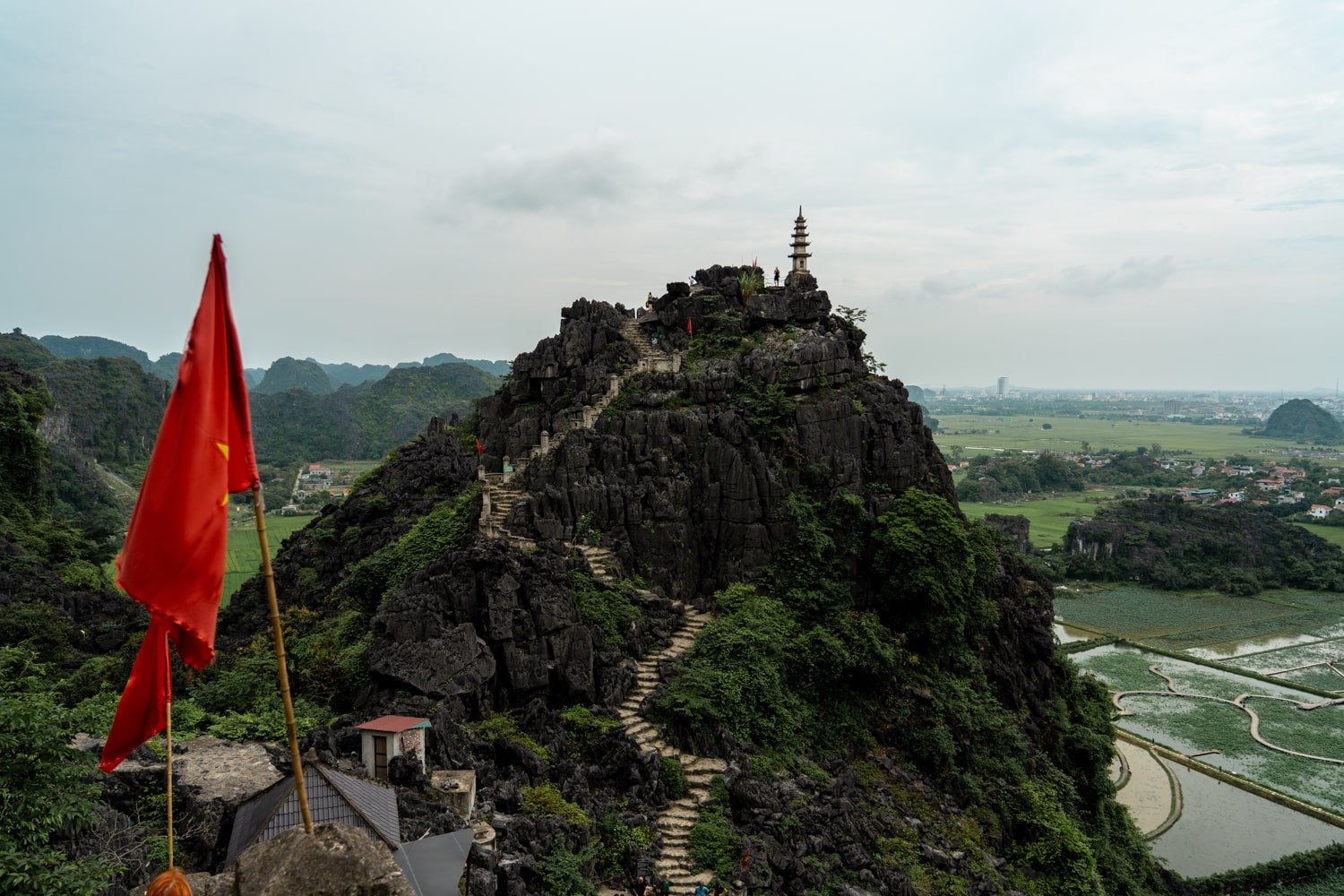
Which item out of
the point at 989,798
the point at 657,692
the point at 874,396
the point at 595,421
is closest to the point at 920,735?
the point at 989,798

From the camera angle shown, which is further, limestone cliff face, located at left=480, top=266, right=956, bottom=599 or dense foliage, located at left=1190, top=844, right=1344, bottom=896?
dense foliage, located at left=1190, top=844, right=1344, bottom=896

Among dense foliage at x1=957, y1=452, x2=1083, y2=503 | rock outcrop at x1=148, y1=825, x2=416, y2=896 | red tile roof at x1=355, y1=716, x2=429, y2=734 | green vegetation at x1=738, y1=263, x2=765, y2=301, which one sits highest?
green vegetation at x1=738, y1=263, x2=765, y2=301

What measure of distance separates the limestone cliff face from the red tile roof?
10.4 m

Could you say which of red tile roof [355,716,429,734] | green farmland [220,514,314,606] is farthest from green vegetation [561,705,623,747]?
green farmland [220,514,314,606]

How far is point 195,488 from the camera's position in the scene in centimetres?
Result: 551

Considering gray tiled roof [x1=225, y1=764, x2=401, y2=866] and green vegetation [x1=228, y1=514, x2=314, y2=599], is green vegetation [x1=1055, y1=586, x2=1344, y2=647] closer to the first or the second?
green vegetation [x1=228, y1=514, x2=314, y2=599]

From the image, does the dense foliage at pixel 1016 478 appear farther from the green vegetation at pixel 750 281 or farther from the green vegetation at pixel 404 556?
the green vegetation at pixel 404 556

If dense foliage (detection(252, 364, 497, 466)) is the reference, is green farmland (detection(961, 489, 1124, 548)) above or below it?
below

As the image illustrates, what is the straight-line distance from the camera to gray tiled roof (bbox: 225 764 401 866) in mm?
9789

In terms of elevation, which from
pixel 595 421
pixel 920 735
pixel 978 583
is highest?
pixel 595 421

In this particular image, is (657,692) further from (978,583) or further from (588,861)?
(978,583)

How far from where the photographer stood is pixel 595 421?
29.0m

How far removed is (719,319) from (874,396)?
6826 mm

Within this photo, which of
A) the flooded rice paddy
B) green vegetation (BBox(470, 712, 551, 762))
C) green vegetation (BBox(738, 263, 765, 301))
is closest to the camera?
green vegetation (BBox(470, 712, 551, 762))
